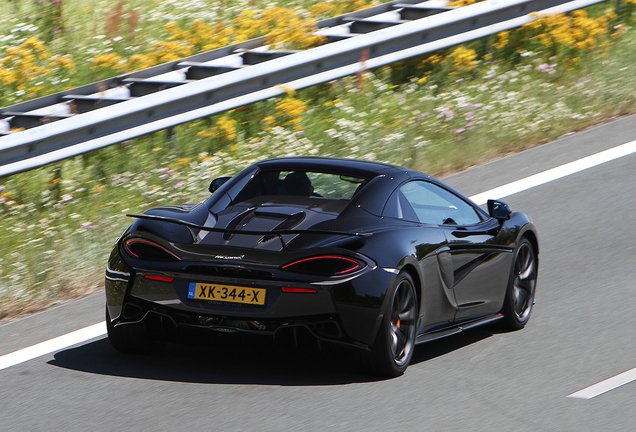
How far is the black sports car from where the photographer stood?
533 cm

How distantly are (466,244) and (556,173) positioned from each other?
4.58m

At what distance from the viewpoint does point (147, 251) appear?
5.62m

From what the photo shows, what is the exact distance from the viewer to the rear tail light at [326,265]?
5320 mm

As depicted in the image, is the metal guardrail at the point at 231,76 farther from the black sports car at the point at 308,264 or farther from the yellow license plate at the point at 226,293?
the yellow license plate at the point at 226,293

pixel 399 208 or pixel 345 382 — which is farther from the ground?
pixel 399 208

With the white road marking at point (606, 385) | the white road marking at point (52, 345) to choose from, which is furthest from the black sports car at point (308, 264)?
the white road marking at point (606, 385)

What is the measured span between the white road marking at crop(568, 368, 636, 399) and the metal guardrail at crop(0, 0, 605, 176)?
472 centimetres

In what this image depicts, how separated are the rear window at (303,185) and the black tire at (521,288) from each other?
1.63 meters

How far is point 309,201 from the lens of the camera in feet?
19.6

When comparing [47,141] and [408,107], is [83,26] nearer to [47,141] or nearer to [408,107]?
[408,107]

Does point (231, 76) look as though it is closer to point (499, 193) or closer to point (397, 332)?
point (499, 193)

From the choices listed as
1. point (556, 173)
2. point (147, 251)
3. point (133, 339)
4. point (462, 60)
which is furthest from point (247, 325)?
point (462, 60)

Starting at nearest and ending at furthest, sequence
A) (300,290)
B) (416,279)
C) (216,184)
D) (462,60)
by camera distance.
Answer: (300,290)
(416,279)
(216,184)
(462,60)

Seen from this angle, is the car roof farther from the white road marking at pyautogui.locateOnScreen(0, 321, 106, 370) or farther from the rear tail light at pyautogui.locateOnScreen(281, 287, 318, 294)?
the white road marking at pyautogui.locateOnScreen(0, 321, 106, 370)
